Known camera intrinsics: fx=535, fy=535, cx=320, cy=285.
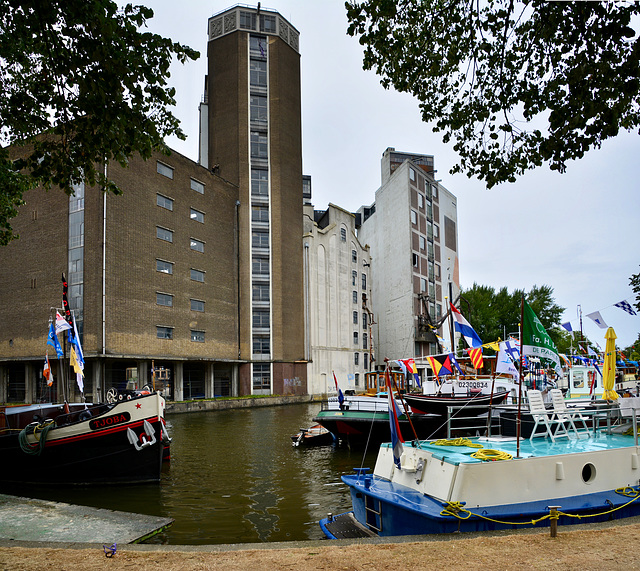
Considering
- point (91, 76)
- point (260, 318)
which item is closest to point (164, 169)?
point (260, 318)

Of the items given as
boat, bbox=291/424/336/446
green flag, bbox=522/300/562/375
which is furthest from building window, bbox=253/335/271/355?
green flag, bbox=522/300/562/375

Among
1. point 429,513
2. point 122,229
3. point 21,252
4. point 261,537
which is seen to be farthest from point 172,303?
point 429,513

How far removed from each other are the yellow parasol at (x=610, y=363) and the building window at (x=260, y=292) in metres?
51.4

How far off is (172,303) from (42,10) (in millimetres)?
44544

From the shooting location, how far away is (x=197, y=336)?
54219 millimetres

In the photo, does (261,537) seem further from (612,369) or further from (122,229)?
(122,229)

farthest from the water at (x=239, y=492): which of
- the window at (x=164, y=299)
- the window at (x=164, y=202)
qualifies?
the window at (x=164, y=202)

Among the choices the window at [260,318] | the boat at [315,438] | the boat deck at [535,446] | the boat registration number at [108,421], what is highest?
the window at [260,318]

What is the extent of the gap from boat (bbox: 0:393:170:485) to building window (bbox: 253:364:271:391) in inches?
1733

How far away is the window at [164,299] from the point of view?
49531mm

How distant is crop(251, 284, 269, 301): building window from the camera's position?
6211cm

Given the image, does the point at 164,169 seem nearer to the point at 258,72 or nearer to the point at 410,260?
the point at 258,72

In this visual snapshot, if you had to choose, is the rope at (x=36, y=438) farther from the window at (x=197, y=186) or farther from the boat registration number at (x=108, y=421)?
the window at (x=197, y=186)

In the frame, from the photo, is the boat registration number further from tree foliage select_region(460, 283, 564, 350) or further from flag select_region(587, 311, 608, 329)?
tree foliage select_region(460, 283, 564, 350)
